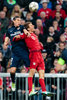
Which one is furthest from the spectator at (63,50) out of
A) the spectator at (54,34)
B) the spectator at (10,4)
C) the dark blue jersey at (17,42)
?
the spectator at (10,4)

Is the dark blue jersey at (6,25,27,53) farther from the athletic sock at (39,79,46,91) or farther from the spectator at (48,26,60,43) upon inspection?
the spectator at (48,26,60,43)

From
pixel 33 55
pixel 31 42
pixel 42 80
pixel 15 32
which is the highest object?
pixel 15 32

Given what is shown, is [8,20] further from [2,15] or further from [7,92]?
[7,92]

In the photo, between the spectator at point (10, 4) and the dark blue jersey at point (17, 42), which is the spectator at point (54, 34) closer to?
the spectator at point (10, 4)

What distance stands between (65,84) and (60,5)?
4.84 m

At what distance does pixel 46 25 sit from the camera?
18.7 meters

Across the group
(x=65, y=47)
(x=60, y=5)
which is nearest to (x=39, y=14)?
(x=60, y=5)

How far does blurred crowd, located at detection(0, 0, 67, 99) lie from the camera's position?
17016 mm

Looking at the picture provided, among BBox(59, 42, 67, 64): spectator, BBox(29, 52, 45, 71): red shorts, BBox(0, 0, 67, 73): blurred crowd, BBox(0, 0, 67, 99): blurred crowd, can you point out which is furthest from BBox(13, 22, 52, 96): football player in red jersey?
BBox(59, 42, 67, 64): spectator

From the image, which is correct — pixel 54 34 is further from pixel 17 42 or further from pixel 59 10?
pixel 17 42

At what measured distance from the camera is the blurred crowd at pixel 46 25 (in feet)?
55.8

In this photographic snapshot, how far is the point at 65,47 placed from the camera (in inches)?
682

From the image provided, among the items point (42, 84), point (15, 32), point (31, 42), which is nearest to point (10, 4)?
point (15, 32)

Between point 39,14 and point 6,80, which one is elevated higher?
point 39,14
